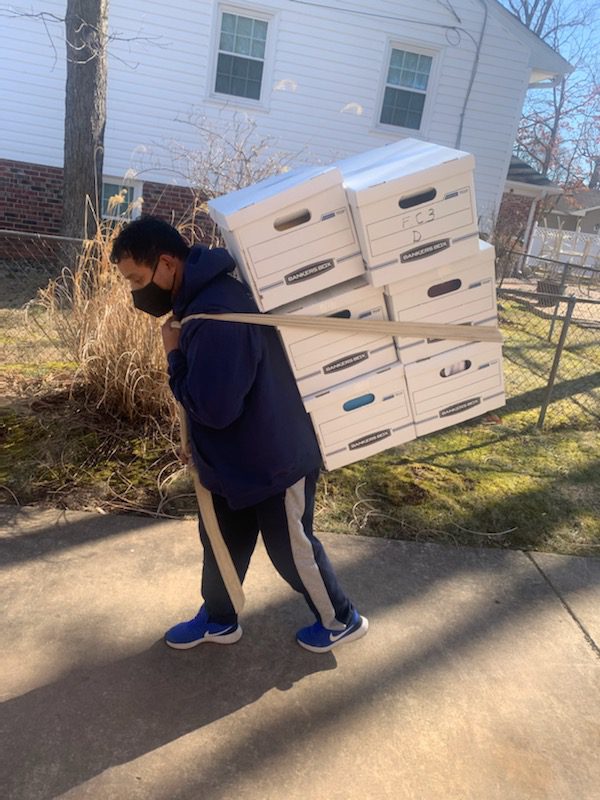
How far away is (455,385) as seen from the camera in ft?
8.63

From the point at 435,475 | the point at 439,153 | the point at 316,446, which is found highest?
the point at 439,153

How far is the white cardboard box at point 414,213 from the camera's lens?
7.22ft

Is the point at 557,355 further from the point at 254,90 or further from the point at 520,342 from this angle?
the point at 254,90

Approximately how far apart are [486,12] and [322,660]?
42.1ft

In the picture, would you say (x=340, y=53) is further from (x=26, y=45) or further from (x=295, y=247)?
(x=295, y=247)

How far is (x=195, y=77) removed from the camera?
11117 mm

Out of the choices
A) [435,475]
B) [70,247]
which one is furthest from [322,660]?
[70,247]

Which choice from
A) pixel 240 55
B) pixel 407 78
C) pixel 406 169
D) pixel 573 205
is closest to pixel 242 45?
pixel 240 55

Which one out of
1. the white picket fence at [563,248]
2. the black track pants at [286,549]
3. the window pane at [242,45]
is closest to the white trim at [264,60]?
the window pane at [242,45]

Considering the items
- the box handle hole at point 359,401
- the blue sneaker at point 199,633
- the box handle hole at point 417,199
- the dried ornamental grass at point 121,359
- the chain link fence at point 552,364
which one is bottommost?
the chain link fence at point 552,364

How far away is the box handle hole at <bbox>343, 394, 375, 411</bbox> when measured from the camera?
8.21 feet

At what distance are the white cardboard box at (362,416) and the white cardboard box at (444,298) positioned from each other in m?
0.14

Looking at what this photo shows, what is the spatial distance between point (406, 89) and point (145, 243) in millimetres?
11626

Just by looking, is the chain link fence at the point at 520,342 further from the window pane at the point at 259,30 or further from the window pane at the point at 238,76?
the window pane at the point at 259,30
